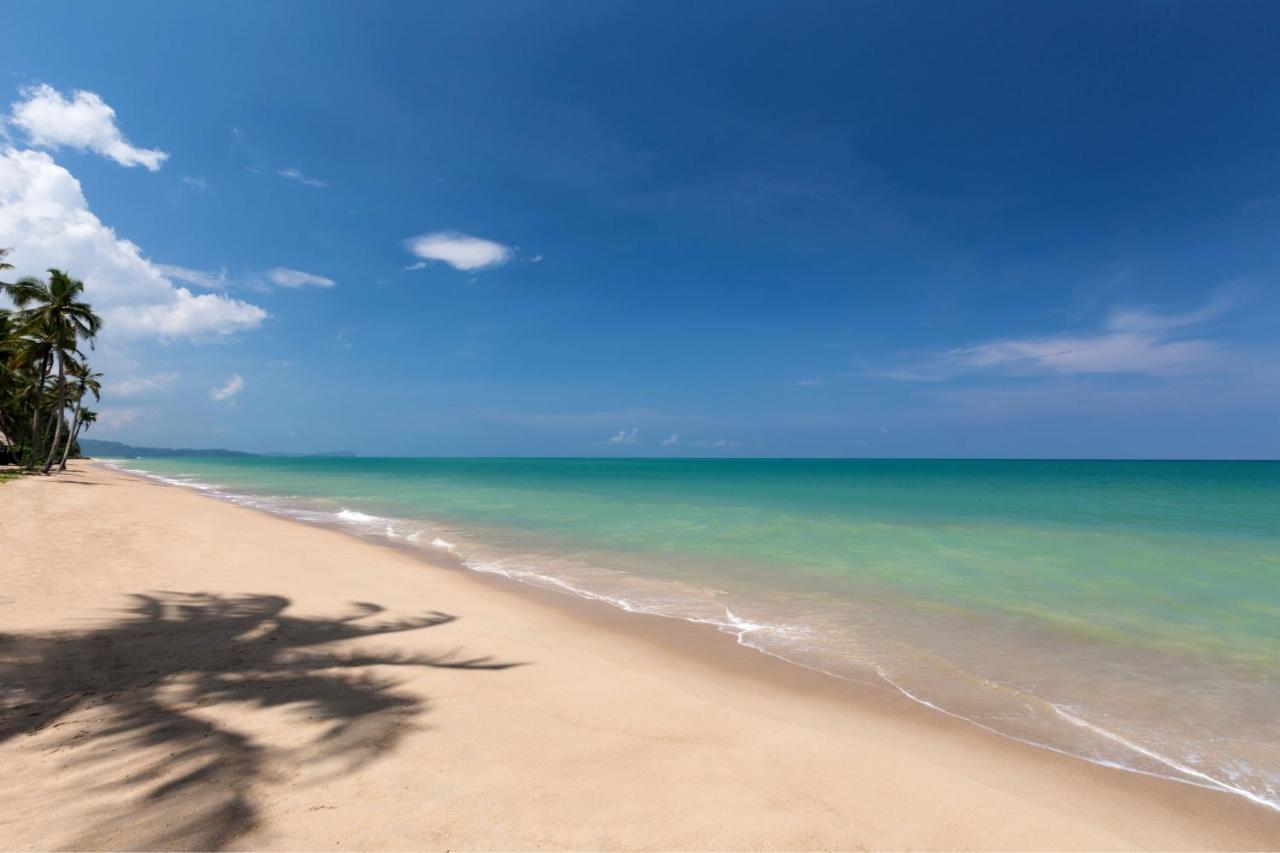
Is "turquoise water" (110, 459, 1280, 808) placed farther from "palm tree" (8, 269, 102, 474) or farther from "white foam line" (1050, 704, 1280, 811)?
"palm tree" (8, 269, 102, 474)

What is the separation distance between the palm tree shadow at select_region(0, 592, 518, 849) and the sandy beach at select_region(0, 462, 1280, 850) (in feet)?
0.08

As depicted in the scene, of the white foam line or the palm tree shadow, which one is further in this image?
the white foam line

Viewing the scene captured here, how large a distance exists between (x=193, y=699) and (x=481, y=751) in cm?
293

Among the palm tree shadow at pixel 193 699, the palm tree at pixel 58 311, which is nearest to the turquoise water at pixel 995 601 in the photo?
the palm tree shadow at pixel 193 699

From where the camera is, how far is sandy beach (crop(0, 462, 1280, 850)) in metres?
3.50

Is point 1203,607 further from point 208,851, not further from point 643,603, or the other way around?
point 208,851

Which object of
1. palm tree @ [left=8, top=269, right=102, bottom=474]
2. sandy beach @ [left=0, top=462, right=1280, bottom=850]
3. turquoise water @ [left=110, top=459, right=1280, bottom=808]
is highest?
palm tree @ [left=8, top=269, right=102, bottom=474]

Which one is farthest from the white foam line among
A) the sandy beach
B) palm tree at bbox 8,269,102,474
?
palm tree at bbox 8,269,102,474

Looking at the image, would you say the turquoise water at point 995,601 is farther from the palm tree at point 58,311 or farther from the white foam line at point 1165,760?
the palm tree at point 58,311

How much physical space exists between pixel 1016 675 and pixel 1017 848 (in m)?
4.41

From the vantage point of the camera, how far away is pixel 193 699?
5039 mm

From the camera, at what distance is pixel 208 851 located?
3088 mm

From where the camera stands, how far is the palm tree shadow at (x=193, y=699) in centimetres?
351

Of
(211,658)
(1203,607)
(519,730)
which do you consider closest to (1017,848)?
(519,730)
